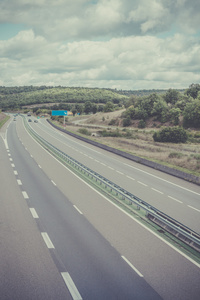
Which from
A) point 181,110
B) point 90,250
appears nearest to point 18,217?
point 90,250

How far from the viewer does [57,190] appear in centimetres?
2028

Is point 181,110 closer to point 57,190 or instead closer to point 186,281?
point 57,190

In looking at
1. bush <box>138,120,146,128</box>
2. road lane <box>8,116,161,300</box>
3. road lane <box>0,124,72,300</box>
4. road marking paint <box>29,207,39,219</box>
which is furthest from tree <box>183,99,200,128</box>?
road lane <box>0,124,72,300</box>

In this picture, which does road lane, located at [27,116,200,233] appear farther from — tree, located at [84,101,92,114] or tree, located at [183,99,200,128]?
tree, located at [84,101,92,114]

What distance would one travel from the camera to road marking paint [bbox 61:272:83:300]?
8.01 m

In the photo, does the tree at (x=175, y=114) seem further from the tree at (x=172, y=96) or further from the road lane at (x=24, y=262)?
the road lane at (x=24, y=262)

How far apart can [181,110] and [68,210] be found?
8539 centimetres

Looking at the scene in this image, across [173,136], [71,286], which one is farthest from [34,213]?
[173,136]

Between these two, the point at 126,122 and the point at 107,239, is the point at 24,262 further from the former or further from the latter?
the point at 126,122

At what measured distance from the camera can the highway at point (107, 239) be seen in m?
8.60

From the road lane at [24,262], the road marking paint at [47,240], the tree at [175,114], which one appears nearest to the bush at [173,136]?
the tree at [175,114]

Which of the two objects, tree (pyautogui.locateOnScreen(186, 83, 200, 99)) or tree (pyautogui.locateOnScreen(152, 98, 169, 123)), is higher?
tree (pyautogui.locateOnScreen(186, 83, 200, 99))

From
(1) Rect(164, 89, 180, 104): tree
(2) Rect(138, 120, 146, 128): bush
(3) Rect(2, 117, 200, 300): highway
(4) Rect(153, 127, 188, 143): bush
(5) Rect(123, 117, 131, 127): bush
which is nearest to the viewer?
(3) Rect(2, 117, 200, 300): highway

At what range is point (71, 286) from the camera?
8.50m
